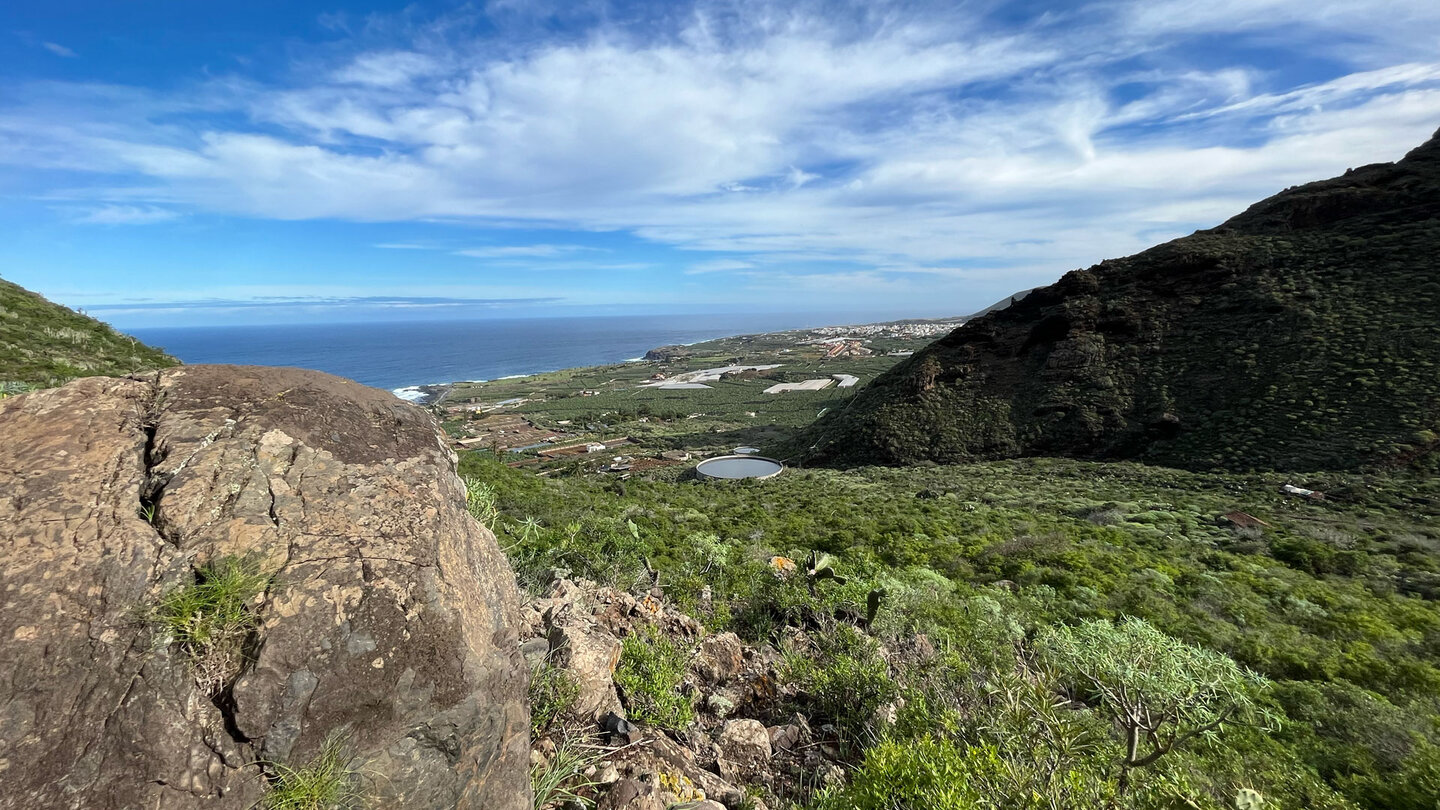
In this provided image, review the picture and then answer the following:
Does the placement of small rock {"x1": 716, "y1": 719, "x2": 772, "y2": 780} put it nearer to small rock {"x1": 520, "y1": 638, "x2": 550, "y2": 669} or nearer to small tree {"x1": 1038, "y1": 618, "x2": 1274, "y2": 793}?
small rock {"x1": 520, "y1": 638, "x2": 550, "y2": 669}

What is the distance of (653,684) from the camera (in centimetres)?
557

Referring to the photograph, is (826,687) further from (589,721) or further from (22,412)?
(22,412)

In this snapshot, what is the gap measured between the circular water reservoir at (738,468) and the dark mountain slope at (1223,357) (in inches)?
192

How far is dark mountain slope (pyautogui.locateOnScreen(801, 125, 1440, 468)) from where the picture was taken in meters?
26.1

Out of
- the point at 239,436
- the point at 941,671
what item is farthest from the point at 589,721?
the point at 941,671

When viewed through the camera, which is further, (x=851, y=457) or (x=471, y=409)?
(x=471, y=409)

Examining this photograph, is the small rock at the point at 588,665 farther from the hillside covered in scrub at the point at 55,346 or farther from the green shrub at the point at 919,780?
the hillside covered in scrub at the point at 55,346

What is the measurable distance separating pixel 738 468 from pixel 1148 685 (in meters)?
33.8

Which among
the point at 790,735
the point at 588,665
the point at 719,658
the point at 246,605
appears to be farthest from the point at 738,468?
the point at 246,605

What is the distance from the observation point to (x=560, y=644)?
5047 mm

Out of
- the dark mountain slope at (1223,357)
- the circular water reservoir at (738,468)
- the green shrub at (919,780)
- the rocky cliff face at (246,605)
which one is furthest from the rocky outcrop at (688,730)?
the dark mountain slope at (1223,357)

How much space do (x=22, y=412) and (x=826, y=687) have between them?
22.0ft

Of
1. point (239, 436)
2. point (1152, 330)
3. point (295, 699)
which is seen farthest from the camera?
point (1152, 330)

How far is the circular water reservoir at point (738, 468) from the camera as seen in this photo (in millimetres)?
36312
